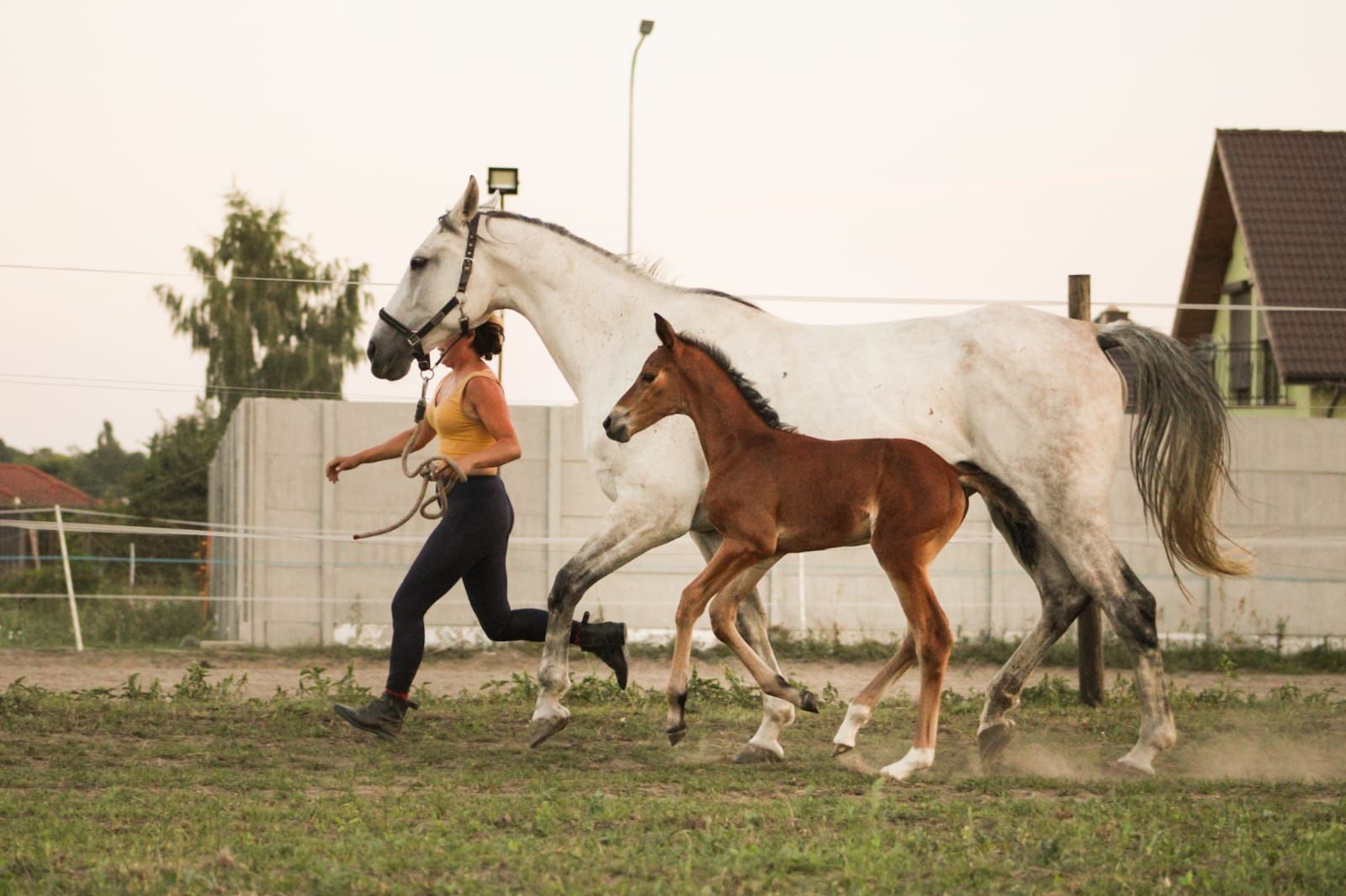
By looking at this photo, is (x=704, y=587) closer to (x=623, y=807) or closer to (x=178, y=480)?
(x=623, y=807)

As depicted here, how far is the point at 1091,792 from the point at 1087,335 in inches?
91.3

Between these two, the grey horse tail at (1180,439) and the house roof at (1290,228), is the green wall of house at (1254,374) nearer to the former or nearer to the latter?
the house roof at (1290,228)

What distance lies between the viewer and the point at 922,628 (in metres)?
5.79

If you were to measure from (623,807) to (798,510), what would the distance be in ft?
5.33

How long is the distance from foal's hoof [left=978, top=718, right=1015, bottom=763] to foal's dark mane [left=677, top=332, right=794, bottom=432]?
1.65 metres

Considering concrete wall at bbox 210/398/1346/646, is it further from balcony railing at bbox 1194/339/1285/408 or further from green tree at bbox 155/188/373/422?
green tree at bbox 155/188/373/422

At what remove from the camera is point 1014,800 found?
5.10 meters

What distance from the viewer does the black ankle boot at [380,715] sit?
6.64 metres

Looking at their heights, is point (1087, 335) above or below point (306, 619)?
above

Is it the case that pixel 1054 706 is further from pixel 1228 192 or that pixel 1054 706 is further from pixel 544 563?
pixel 1228 192

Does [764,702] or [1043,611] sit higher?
[1043,611]

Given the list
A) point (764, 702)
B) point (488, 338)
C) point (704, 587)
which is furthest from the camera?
point (488, 338)

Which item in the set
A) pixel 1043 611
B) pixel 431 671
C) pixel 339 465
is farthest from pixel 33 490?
pixel 1043 611

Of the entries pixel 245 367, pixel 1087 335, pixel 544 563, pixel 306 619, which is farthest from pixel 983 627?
pixel 245 367
